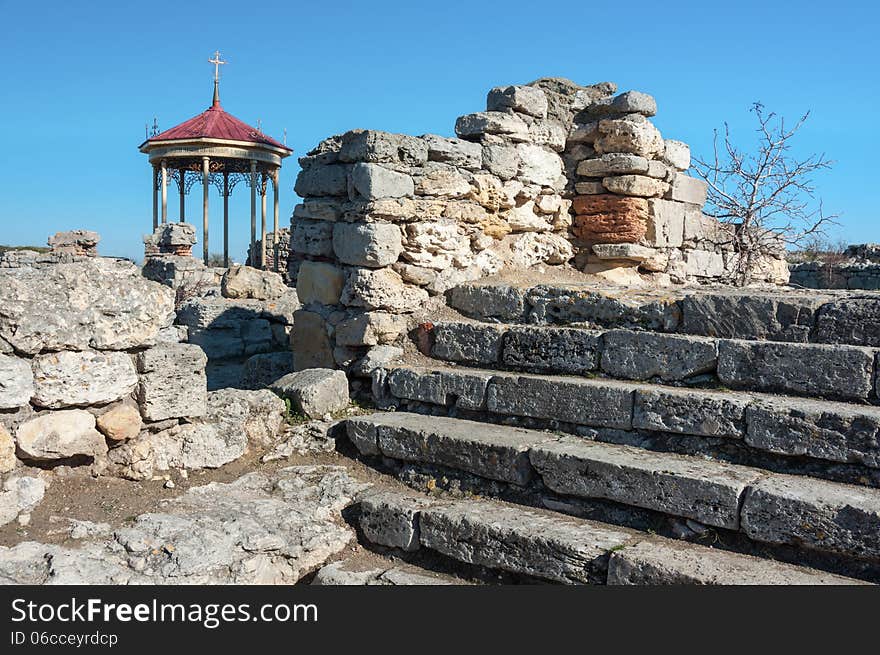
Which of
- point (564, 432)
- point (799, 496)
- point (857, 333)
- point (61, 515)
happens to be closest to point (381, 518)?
point (564, 432)

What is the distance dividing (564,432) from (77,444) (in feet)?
8.61

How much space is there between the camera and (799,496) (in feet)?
10.8

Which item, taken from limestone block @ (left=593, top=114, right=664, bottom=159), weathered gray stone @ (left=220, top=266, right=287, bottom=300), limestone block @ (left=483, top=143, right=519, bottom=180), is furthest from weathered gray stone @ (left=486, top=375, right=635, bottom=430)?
weathered gray stone @ (left=220, top=266, right=287, bottom=300)

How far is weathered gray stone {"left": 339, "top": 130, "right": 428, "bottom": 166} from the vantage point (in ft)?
18.1

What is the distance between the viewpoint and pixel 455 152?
19.7 ft

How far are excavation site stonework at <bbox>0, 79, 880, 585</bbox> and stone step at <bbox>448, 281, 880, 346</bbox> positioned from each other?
0.6 inches

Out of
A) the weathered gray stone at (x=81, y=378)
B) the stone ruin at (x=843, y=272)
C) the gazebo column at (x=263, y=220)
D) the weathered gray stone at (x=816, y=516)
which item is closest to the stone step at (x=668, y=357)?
the weathered gray stone at (x=816, y=516)

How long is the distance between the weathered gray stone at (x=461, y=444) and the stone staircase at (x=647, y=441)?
0.01 meters

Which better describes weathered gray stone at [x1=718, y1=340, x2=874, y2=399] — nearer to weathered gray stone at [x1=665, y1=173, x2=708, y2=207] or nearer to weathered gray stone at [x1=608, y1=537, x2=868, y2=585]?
weathered gray stone at [x1=608, y1=537, x2=868, y2=585]

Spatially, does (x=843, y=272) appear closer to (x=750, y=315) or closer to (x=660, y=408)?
(x=750, y=315)

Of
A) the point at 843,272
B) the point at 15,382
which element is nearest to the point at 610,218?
the point at 15,382

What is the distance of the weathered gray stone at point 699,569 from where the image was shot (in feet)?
10.2

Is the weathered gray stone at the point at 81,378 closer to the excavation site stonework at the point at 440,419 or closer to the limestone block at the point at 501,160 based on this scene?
the excavation site stonework at the point at 440,419

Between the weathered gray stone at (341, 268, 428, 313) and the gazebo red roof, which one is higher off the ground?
the gazebo red roof
